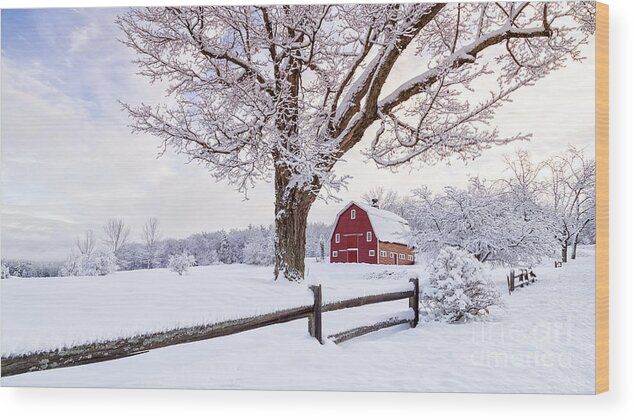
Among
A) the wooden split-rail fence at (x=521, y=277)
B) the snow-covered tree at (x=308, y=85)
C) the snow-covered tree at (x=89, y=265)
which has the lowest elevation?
the wooden split-rail fence at (x=521, y=277)

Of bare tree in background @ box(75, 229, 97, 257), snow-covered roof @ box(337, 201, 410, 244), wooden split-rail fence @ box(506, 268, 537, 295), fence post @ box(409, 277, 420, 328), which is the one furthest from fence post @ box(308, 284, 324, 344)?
bare tree in background @ box(75, 229, 97, 257)

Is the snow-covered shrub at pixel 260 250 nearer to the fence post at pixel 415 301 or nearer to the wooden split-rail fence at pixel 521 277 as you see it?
the fence post at pixel 415 301

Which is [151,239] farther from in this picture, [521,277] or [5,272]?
[521,277]

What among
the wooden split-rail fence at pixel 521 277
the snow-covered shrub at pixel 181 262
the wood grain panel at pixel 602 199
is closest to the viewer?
the wood grain panel at pixel 602 199

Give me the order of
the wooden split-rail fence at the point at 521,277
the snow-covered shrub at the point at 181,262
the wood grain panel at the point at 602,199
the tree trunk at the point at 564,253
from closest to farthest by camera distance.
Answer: the wood grain panel at the point at 602,199 < the tree trunk at the point at 564,253 < the wooden split-rail fence at the point at 521,277 < the snow-covered shrub at the point at 181,262

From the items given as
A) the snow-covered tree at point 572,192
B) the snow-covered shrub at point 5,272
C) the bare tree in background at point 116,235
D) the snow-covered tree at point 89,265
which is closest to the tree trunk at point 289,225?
the bare tree in background at point 116,235

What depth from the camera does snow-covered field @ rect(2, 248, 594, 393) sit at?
4613 millimetres

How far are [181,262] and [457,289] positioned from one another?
7.35ft

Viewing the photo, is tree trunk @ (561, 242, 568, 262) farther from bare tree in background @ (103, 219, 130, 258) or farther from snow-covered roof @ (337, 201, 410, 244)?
bare tree in background @ (103, 219, 130, 258)

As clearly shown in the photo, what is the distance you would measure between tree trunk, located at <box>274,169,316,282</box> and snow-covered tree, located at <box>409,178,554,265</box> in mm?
887

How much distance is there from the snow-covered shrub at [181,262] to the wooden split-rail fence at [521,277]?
2.52 metres

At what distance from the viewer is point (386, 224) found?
15.9 feet

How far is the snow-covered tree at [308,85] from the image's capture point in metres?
4.86

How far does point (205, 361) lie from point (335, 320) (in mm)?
1073
